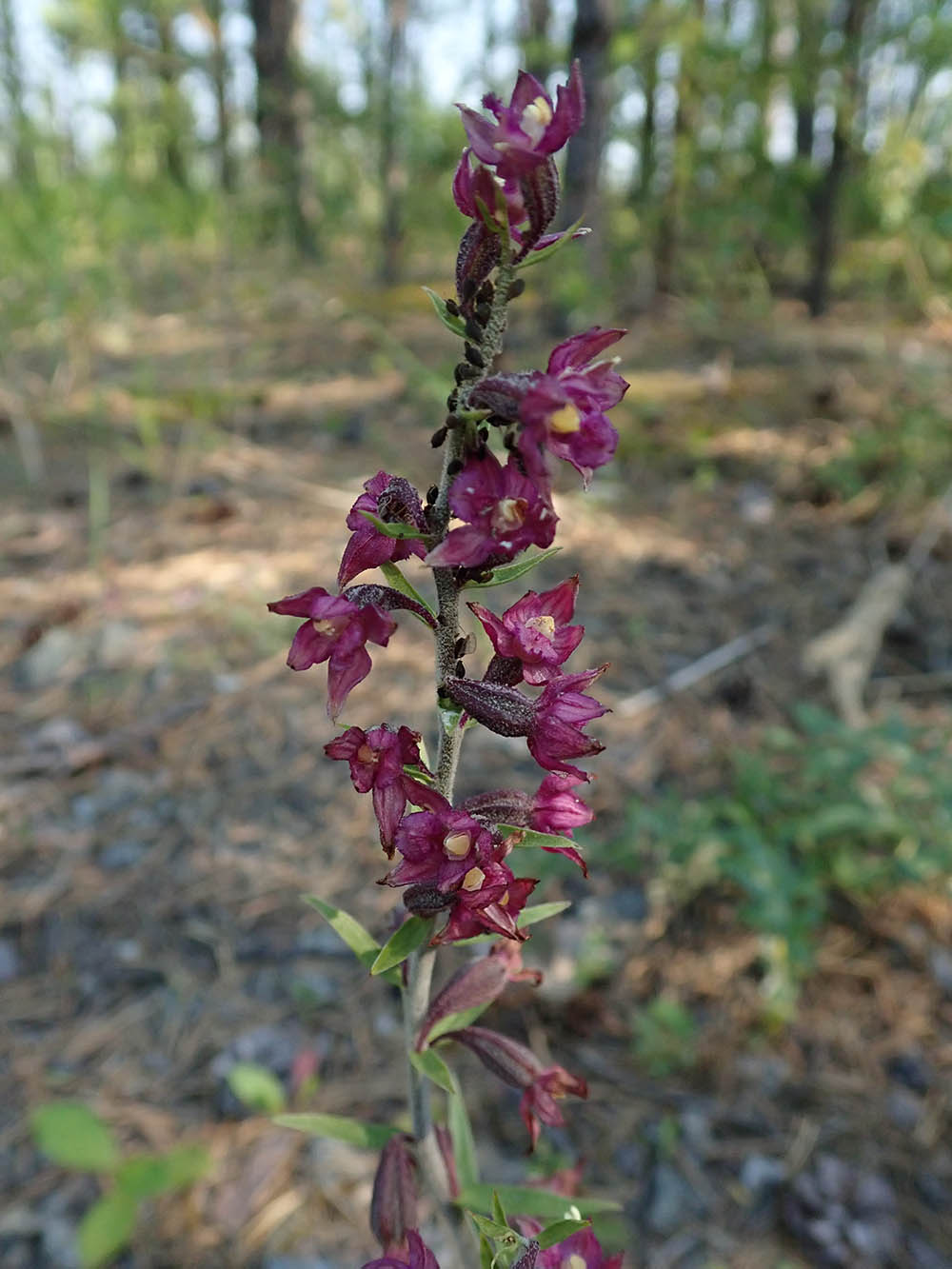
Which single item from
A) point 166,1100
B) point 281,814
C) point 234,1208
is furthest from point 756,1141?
point 281,814

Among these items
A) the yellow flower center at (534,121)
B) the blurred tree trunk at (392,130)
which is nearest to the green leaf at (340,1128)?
the yellow flower center at (534,121)

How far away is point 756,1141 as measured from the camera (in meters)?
2.41

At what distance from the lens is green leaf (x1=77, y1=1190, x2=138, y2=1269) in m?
2.04

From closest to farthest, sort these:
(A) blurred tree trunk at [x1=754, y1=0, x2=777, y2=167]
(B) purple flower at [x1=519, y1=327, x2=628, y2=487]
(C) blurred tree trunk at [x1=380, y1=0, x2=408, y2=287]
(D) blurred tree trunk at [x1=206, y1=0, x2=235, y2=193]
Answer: (B) purple flower at [x1=519, y1=327, x2=628, y2=487], (D) blurred tree trunk at [x1=206, y1=0, x2=235, y2=193], (A) blurred tree trunk at [x1=754, y1=0, x2=777, y2=167], (C) blurred tree trunk at [x1=380, y1=0, x2=408, y2=287]

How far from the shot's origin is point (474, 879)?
1216 millimetres

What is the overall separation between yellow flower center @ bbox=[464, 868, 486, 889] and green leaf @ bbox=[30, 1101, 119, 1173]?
1620 millimetres

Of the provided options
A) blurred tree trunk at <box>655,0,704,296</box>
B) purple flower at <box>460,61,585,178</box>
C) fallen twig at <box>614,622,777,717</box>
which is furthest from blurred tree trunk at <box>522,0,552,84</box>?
purple flower at <box>460,61,585,178</box>

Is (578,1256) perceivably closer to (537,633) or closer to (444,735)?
(444,735)

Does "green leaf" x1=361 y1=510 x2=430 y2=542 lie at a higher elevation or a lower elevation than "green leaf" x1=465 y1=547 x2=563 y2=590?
higher

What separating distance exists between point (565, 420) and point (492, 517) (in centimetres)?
14

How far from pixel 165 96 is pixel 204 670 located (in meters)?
6.37

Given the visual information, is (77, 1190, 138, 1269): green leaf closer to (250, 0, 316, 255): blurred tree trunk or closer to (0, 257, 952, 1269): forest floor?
(0, 257, 952, 1269): forest floor

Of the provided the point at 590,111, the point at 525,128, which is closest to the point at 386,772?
the point at 525,128

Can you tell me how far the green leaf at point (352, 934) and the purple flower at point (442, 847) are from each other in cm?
22
